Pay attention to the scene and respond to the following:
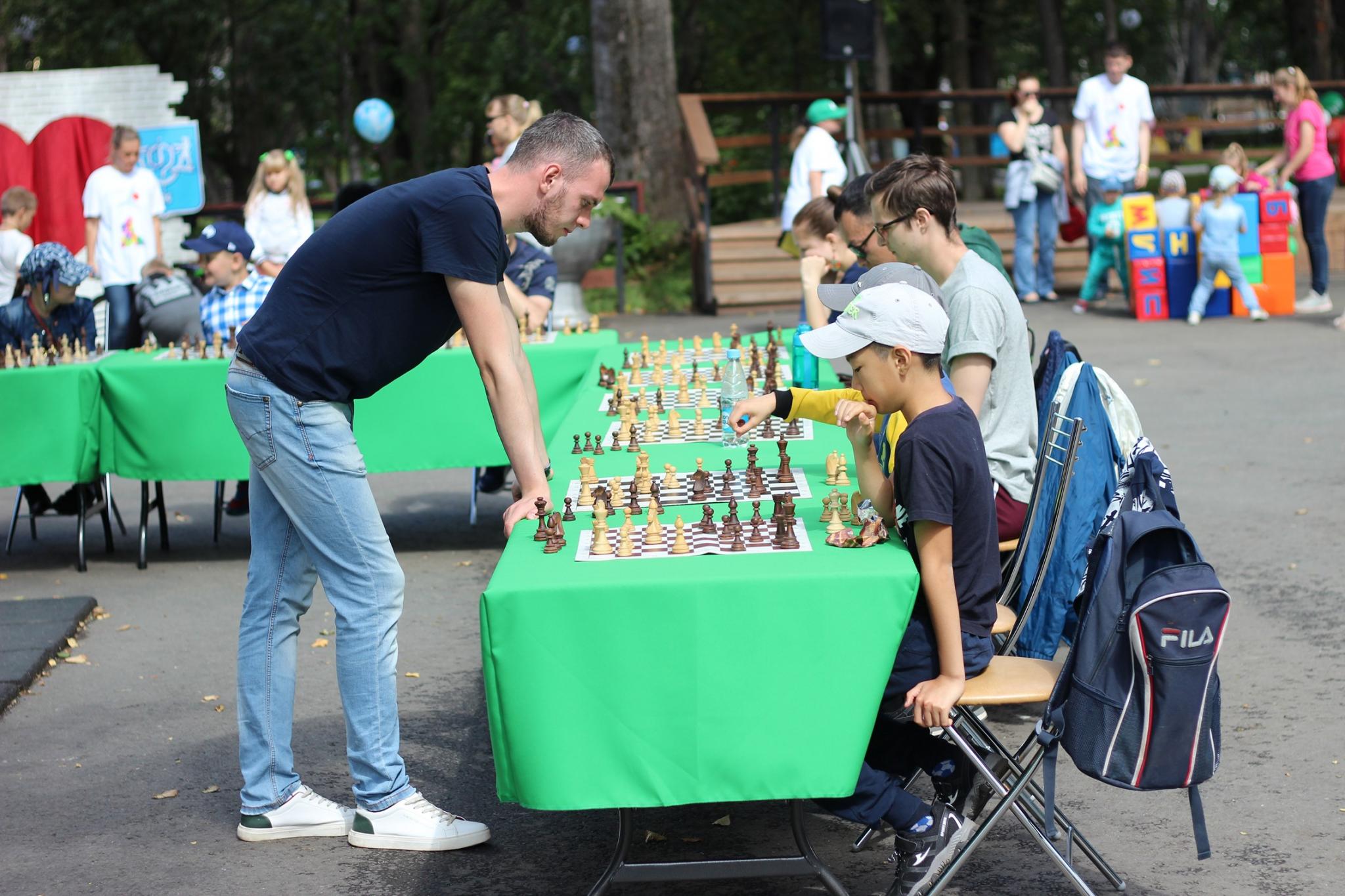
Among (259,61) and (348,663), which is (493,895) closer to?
(348,663)

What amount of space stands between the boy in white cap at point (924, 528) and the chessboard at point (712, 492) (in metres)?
0.46

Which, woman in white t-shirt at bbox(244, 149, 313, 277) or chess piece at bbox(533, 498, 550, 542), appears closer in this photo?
chess piece at bbox(533, 498, 550, 542)

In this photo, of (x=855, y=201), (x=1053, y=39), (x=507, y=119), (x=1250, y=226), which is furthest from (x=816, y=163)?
(x=1053, y=39)

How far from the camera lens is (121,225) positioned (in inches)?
457

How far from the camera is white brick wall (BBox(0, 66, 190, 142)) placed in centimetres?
1695

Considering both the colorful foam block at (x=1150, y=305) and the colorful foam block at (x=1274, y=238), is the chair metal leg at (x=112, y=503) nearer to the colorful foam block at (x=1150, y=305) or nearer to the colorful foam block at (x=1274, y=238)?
the colorful foam block at (x=1150, y=305)

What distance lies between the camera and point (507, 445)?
3797mm

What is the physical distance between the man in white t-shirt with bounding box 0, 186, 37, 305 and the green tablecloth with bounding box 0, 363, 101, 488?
3358 millimetres

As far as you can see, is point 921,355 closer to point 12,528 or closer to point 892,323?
point 892,323

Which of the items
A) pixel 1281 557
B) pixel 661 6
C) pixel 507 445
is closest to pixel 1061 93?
pixel 661 6

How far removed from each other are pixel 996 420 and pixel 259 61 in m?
27.6

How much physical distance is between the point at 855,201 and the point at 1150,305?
9596mm

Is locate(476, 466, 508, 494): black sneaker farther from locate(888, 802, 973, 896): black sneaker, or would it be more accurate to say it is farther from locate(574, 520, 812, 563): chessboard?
locate(888, 802, 973, 896): black sneaker

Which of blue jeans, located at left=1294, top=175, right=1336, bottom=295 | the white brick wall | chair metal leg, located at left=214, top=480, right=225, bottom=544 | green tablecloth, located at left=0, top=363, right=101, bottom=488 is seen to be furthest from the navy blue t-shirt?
the white brick wall
